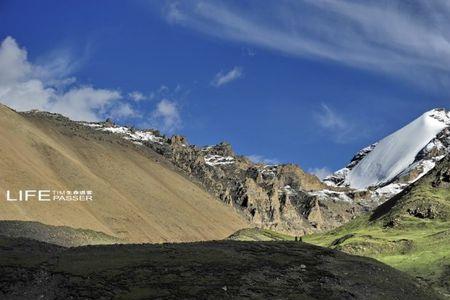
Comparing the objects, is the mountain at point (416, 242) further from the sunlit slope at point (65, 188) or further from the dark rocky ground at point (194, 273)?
the sunlit slope at point (65, 188)

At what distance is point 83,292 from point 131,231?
395ft

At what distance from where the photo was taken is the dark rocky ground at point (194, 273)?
45.2m

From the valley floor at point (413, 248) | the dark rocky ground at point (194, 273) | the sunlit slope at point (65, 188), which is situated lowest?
the dark rocky ground at point (194, 273)

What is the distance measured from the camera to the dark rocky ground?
4525 centimetres

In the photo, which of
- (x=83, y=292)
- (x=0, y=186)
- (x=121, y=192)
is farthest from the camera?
(x=121, y=192)

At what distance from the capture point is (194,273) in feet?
164

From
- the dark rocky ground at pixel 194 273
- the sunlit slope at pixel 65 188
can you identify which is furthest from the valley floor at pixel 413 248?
the sunlit slope at pixel 65 188

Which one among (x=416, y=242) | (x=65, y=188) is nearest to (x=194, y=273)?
(x=416, y=242)

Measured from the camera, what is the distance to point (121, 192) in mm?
194500

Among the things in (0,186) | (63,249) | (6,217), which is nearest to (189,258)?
(63,249)

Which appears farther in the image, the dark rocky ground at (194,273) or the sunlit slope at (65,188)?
the sunlit slope at (65,188)

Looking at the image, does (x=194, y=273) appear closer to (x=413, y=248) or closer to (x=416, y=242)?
(x=413, y=248)

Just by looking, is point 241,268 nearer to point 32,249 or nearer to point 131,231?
point 32,249

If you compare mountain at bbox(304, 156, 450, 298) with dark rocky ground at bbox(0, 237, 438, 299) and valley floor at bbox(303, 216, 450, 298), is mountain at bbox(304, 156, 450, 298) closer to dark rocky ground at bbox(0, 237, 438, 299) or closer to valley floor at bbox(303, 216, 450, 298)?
valley floor at bbox(303, 216, 450, 298)
